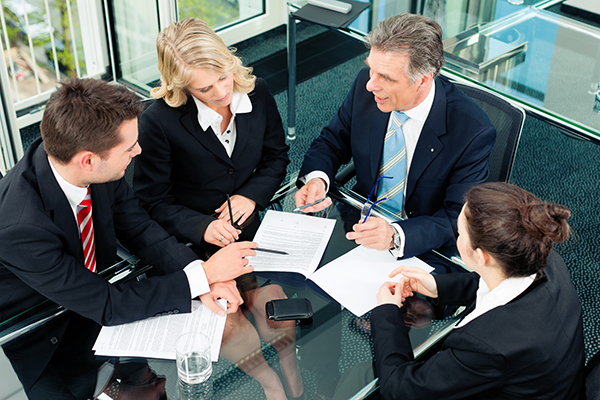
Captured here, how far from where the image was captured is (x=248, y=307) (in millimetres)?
1710

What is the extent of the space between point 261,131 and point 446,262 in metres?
0.86

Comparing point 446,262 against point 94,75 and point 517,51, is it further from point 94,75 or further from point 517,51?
point 94,75

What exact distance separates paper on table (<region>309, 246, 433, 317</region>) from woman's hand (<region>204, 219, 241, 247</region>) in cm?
31

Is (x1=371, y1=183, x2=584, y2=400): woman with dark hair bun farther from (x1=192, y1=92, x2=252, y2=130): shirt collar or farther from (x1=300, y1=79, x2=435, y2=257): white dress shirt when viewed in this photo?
(x1=192, y1=92, x2=252, y2=130): shirt collar

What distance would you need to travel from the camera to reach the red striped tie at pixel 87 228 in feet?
5.90

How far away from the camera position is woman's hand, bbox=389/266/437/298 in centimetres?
173

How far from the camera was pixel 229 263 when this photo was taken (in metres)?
1.76

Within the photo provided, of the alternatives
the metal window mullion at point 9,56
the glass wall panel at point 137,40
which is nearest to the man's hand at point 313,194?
the glass wall panel at point 137,40

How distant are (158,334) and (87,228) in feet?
1.46

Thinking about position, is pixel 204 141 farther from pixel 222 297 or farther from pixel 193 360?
pixel 193 360

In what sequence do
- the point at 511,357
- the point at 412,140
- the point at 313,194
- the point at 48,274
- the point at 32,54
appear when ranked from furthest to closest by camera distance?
the point at 32,54, the point at 412,140, the point at 313,194, the point at 48,274, the point at 511,357

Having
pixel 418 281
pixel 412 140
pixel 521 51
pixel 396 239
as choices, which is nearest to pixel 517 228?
pixel 418 281

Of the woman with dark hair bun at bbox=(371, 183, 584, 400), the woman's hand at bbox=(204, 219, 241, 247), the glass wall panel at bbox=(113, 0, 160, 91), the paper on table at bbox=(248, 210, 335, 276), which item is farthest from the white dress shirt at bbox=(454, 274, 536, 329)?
the glass wall panel at bbox=(113, 0, 160, 91)

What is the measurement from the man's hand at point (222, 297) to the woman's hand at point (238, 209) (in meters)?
0.38
